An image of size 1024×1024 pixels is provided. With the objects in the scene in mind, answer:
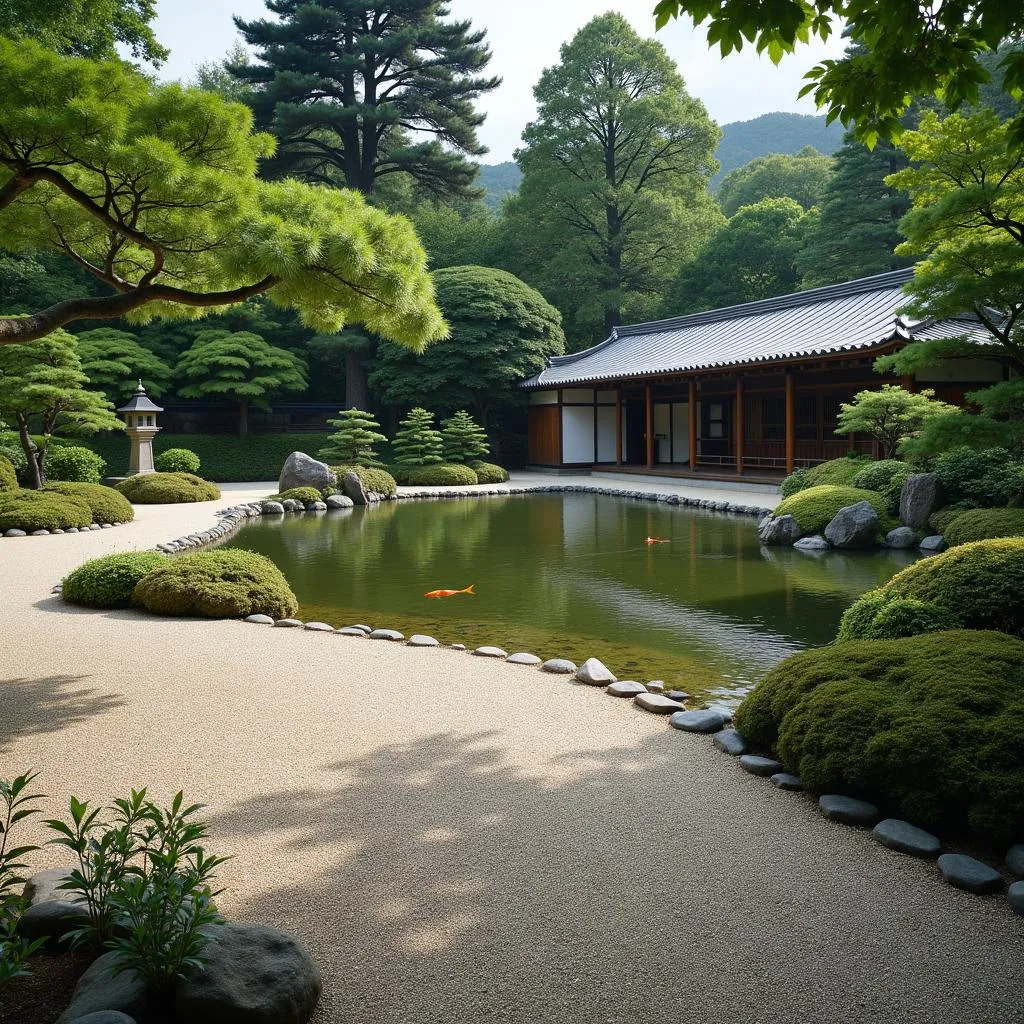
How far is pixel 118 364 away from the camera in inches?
925

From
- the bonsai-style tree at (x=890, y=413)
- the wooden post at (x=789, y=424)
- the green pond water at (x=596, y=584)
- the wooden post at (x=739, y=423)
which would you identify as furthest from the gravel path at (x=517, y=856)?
the wooden post at (x=739, y=423)

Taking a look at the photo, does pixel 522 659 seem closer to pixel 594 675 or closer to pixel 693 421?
pixel 594 675

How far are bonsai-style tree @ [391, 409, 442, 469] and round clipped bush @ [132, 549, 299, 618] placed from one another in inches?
630

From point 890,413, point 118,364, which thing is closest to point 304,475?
point 118,364

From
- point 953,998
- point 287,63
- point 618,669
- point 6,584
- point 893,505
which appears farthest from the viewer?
point 287,63

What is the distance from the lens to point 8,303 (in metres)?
24.4

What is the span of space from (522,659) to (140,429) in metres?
17.0

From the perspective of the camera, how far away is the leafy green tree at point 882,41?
127 inches

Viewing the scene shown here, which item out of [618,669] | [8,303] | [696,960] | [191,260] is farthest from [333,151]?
[696,960]

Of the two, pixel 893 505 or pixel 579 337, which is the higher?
pixel 579 337

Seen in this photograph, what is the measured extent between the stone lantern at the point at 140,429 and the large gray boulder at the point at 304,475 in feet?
11.7

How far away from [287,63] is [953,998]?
2962 centimetres

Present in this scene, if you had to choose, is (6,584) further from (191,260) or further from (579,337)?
(579,337)

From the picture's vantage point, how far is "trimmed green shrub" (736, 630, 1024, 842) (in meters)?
3.28
